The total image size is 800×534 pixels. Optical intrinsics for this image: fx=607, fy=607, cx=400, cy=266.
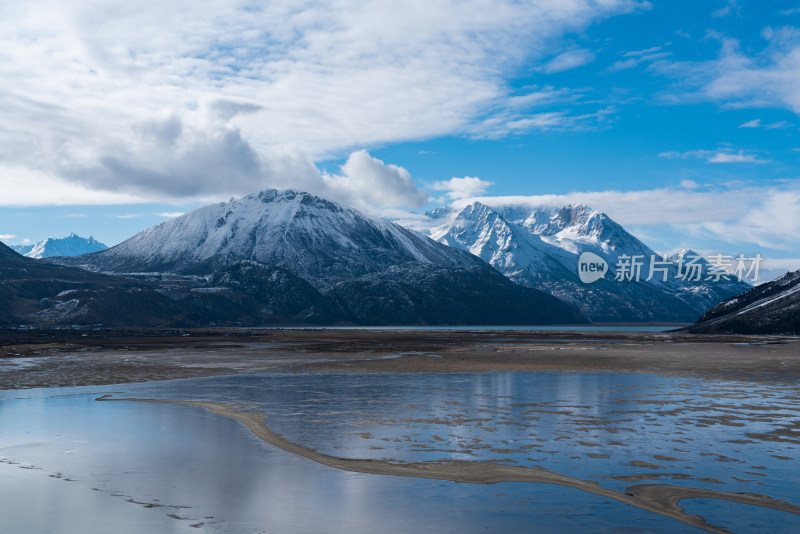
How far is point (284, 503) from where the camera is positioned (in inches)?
856

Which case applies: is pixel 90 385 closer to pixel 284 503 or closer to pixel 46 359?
pixel 46 359

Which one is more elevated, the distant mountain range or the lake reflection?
the distant mountain range

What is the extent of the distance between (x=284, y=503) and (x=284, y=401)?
25679 millimetres

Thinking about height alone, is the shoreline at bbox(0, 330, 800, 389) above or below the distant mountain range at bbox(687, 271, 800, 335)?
below

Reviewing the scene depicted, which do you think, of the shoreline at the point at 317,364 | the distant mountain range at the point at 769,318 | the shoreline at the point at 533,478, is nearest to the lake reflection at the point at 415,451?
the shoreline at the point at 533,478

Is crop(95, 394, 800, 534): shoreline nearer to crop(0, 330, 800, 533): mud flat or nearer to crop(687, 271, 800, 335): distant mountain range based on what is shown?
crop(0, 330, 800, 533): mud flat

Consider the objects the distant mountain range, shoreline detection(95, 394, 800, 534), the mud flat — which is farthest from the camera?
the distant mountain range

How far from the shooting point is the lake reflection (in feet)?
66.9

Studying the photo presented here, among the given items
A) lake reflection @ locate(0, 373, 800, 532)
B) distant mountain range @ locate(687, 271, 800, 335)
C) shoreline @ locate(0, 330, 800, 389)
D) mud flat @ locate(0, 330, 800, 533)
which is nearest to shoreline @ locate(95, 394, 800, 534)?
mud flat @ locate(0, 330, 800, 533)

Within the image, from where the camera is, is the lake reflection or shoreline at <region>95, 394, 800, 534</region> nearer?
the lake reflection

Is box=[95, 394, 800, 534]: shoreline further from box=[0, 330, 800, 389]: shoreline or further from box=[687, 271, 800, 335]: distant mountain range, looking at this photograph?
box=[687, 271, 800, 335]: distant mountain range

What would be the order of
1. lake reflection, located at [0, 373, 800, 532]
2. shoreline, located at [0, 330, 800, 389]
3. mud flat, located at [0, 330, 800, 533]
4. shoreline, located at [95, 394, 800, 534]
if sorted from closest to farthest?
lake reflection, located at [0, 373, 800, 532] → mud flat, located at [0, 330, 800, 533] → shoreline, located at [95, 394, 800, 534] → shoreline, located at [0, 330, 800, 389]

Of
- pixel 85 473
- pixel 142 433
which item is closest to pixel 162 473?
pixel 85 473

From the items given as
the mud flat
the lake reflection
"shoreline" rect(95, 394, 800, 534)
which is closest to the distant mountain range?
the mud flat
